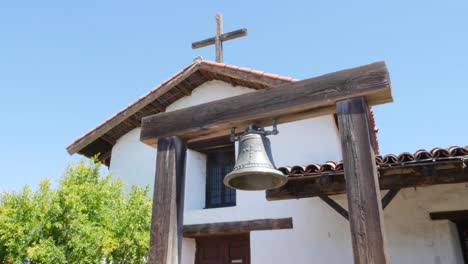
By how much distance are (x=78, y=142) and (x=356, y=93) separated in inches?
288

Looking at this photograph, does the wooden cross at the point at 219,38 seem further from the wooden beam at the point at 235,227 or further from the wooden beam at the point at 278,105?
the wooden beam at the point at 278,105

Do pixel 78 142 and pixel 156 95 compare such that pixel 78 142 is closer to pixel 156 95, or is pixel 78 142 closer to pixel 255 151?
pixel 156 95

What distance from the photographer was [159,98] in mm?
8617

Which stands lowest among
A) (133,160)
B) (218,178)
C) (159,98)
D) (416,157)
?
(416,157)

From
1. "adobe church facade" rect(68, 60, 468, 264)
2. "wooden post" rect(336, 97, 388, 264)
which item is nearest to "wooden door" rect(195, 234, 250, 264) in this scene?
"adobe church facade" rect(68, 60, 468, 264)

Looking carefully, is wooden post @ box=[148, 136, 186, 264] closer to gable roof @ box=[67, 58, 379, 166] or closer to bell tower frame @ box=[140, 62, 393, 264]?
bell tower frame @ box=[140, 62, 393, 264]

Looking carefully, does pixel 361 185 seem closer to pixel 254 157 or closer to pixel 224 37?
pixel 254 157

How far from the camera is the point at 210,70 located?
321 inches

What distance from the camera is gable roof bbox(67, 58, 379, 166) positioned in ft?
26.3

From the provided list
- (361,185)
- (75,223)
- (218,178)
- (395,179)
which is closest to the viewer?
(361,185)

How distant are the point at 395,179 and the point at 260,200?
2647mm

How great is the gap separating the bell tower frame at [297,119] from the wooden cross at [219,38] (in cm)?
555

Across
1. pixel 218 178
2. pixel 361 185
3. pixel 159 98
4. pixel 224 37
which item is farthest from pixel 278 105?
pixel 224 37

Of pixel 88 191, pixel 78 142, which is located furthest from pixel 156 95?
pixel 88 191
